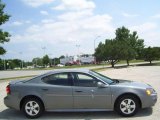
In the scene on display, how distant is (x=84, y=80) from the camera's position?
9297mm

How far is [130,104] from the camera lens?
895cm

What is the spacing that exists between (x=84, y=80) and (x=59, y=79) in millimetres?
775

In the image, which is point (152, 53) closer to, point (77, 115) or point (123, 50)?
point (123, 50)

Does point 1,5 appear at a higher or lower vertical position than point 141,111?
higher

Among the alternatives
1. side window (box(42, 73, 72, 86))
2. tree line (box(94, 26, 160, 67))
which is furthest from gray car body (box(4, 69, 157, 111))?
tree line (box(94, 26, 160, 67))

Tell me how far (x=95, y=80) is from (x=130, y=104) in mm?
1224

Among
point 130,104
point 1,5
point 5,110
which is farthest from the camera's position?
point 1,5

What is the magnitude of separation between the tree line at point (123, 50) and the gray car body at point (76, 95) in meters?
60.5

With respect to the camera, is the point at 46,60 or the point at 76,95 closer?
the point at 76,95

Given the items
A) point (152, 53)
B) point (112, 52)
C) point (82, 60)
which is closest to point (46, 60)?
point (82, 60)

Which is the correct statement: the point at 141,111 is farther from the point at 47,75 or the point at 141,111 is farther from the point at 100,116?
the point at 47,75

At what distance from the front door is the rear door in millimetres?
194

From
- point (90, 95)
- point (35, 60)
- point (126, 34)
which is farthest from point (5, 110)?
point (35, 60)

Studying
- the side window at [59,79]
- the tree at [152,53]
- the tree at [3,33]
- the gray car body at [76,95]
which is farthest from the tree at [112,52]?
the gray car body at [76,95]
